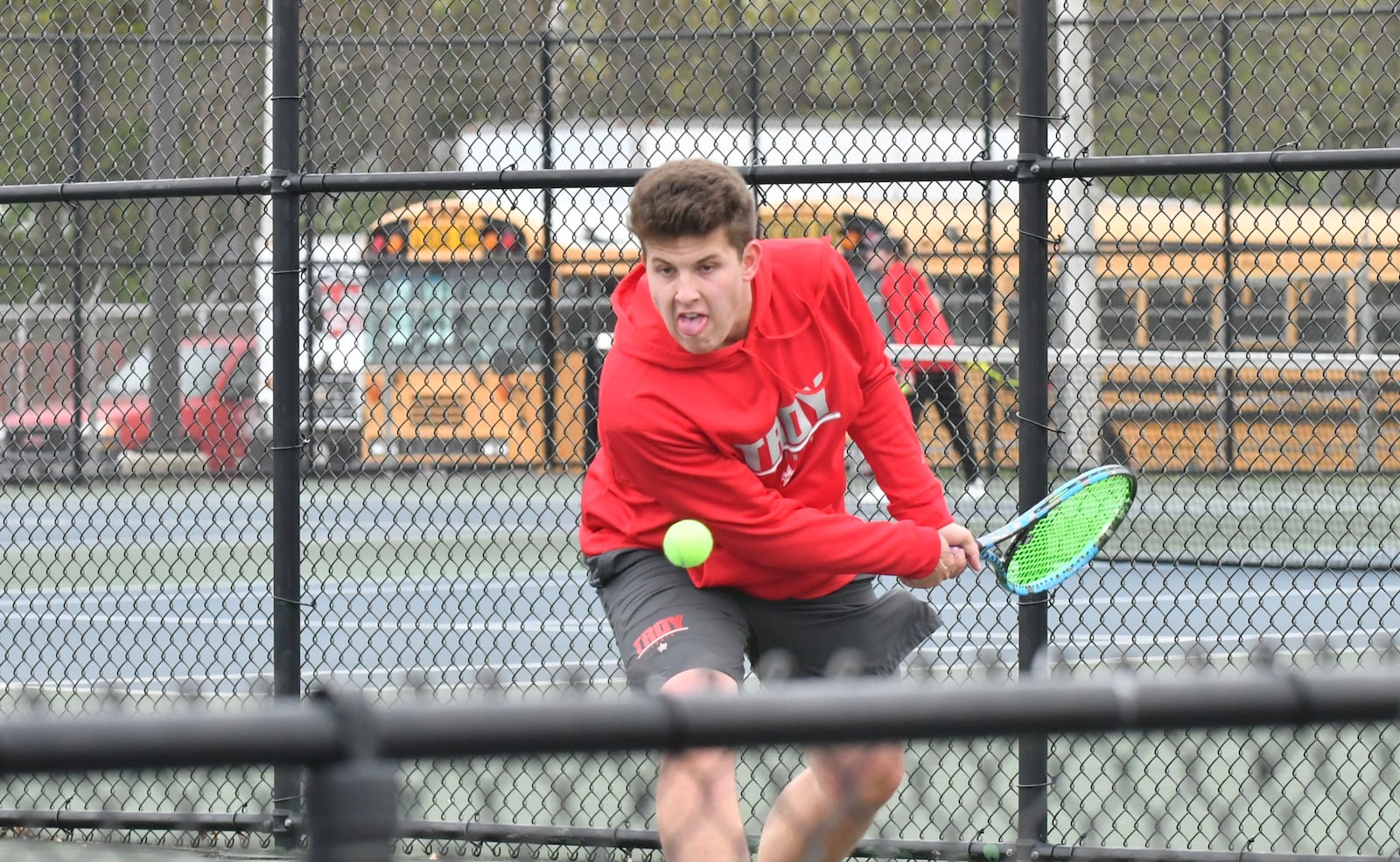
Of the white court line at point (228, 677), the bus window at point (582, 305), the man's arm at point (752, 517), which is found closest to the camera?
the man's arm at point (752, 517)

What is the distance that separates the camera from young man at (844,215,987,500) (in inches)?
286

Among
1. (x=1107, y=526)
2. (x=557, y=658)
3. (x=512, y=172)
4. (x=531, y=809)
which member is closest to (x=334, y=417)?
(x=557, y=658)

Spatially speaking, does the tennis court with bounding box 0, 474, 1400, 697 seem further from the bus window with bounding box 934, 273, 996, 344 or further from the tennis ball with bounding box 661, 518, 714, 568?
the tennis ball with bounding box 661, 518, 714, 568

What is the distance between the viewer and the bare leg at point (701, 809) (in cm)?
250

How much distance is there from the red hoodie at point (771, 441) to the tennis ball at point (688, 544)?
27 mm

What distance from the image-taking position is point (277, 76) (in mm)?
3965

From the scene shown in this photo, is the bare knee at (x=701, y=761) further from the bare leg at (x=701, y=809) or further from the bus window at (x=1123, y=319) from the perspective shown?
the bus window at (x=1123, y=319)

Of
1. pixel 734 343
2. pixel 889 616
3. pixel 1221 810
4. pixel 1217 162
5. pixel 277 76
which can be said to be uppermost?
pixel 277 76

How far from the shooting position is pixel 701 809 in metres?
2.64

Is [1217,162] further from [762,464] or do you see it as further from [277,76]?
[277,76]

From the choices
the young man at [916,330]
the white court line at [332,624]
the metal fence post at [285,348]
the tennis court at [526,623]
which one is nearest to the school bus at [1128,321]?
the young man at [916,330]

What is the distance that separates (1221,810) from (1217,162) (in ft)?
6.31

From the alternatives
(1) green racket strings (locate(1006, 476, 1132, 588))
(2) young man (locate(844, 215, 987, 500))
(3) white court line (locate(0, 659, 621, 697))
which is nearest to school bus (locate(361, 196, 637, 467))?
(2) young man (locate(844, 215, 987, 500))

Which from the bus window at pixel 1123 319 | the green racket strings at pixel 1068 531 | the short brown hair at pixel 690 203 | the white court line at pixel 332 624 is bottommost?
the white court line at pixel 332 624
